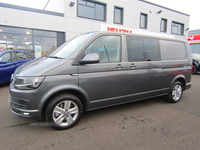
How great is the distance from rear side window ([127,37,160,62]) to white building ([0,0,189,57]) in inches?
354

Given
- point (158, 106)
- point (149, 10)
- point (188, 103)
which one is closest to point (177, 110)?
point (158, 106)

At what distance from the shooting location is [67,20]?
1088 centimetres

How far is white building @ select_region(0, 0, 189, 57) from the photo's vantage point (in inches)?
367

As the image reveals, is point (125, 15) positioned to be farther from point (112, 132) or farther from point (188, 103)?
point (112, 132)

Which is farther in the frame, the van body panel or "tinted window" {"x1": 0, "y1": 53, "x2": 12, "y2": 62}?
"tinted window" {"x1": 0, "y1": 53, "x2": 12, "y2": 62}

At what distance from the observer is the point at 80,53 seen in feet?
8.42

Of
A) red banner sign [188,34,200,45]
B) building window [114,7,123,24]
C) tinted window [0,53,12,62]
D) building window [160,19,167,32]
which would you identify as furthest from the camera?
red banner sign [188,34,200,45]

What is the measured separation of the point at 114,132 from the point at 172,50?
3.10 metres

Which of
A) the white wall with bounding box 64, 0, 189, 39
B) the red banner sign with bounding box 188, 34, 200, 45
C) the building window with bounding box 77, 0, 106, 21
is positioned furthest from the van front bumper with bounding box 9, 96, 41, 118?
the red banner sign with bounding box 188, 34, 200, 45

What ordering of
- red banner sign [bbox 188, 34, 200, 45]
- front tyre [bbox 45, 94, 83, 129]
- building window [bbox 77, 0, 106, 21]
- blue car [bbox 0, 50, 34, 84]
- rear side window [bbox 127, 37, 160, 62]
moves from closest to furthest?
front tyre [bbox 45, 94, 83, 129] → rear side window [bbox 127, 37, 160, 62] → blue car [bbox 0, 50, 34, 84] → building window [bbox 77, 0, 106, 21] → red banner sign [bbox 188, 34, 200, 45]

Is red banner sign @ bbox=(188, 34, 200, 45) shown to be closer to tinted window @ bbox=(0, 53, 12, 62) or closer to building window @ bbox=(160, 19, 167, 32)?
building window @ bbox=(160, 19, 167, 32)

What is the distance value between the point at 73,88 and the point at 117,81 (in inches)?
41.6

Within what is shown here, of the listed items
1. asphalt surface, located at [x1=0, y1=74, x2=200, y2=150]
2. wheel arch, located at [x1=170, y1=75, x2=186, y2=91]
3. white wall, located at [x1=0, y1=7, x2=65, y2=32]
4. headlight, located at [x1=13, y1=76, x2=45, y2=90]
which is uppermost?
white wall, located at [x1=0, y1=7, x2=65, y2=32]

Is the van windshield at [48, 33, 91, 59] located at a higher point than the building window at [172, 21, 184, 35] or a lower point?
lower
